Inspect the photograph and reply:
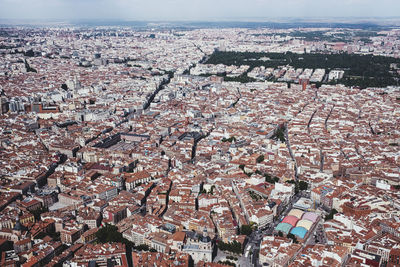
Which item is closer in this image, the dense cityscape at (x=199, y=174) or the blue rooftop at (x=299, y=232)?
the dense cityscape at (x=199, y=174)

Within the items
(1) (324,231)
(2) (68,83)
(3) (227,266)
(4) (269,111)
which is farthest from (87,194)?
(2) (68,83)

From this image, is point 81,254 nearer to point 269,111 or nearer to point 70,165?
point 70,165

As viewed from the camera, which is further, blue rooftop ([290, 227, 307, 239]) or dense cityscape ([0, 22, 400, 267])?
blue rooftop ([290, 227, 307, 239])

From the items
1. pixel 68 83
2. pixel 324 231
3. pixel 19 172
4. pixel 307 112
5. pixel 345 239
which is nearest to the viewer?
pixel 345 239

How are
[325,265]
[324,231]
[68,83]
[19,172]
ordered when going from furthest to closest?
[68,83] → [19,172] → [324,231] → [325,265]

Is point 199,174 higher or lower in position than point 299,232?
higher

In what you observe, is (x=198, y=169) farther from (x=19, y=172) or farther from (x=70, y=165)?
(x=19, y=172)

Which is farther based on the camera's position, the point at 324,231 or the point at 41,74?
the point at 41,74

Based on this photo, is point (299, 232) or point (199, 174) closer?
point (299, 232)
